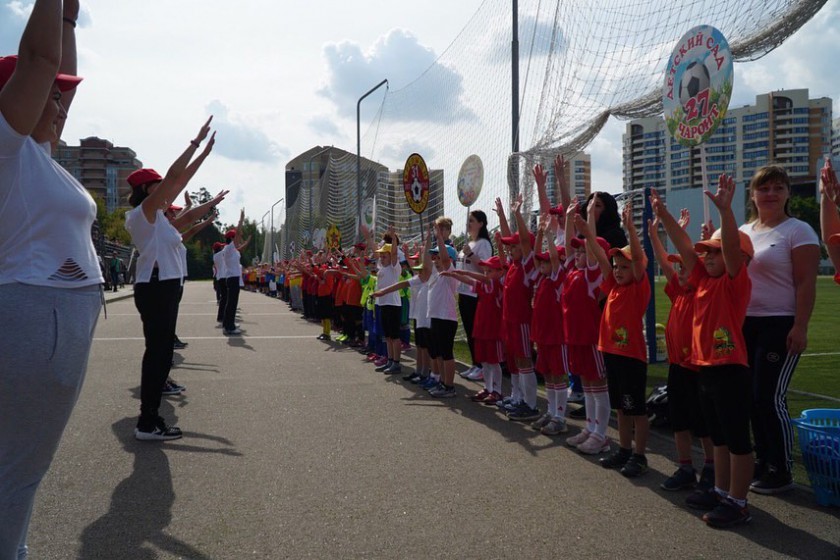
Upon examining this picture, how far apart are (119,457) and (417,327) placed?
432cm

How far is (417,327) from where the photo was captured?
885cm

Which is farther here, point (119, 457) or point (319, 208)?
point (319, 208)

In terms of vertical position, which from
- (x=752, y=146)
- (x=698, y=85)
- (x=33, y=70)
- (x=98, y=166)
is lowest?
(x=33, y=70)

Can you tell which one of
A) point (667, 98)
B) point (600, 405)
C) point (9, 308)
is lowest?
point (600, 405)

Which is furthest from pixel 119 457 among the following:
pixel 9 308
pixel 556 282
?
pixel 556 282

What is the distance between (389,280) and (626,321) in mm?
5586

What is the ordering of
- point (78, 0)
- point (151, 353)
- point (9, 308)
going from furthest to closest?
point (151, 353)
point (78, 0)
point (9, 308)

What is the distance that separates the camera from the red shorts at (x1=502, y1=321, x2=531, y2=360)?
269 inches

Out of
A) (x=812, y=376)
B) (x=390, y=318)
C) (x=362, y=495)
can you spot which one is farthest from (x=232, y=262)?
(x=362, y=495)

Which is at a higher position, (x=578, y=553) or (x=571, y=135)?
(x=571, y=135)

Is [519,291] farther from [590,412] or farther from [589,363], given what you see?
[590,412]

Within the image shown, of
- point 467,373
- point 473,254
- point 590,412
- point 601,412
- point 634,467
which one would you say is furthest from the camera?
point 467,373

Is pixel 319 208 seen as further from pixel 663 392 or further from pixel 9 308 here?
pixel 9 308

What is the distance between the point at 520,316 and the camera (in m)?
6.94
